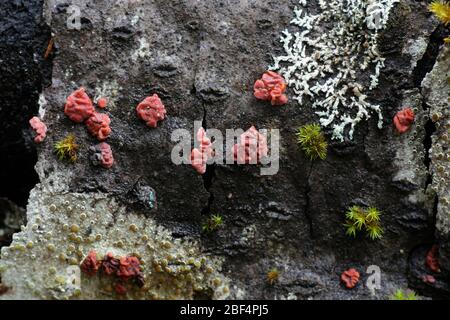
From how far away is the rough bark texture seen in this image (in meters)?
3.54

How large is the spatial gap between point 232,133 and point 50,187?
3.86ft

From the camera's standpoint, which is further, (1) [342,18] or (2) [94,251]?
(1) [342,18]

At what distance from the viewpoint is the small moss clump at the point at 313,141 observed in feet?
11.8

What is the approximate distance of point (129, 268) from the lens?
343cm

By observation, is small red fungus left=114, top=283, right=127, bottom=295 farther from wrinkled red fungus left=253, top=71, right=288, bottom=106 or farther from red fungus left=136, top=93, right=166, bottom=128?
wrinkled red fungus left=253, top=71, right=288, bottom=106

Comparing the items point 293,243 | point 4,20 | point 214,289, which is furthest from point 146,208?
point 4,20

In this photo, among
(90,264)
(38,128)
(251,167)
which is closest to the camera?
(90,264)

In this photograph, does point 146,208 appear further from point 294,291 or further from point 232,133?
point 294,291

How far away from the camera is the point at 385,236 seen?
3586 mm

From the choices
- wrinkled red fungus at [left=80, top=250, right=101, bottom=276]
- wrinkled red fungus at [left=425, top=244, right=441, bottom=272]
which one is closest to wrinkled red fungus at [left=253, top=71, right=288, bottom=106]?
wrinkled red fungus at [left=425, top=244, right=441, bottom=272]

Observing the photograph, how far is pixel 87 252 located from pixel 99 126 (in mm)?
779

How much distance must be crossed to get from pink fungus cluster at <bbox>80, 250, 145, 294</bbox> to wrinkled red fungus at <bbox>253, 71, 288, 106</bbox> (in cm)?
131

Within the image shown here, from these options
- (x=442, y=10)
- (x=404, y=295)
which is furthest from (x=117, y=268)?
(x=442, y=10)

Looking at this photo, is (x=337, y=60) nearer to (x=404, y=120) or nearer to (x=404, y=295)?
(x=404, y=120)
